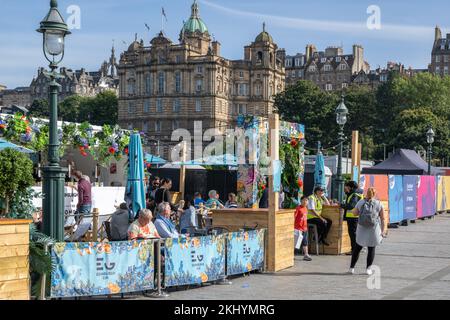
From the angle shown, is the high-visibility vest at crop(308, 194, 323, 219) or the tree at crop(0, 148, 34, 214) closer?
the tree at crop(0, 148, 34, 214)

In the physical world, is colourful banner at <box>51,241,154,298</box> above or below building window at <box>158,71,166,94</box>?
below

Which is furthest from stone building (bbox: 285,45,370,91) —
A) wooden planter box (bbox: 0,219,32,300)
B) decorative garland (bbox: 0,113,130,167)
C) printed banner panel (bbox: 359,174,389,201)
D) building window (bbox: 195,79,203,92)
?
wooden planter box (bbox: 0,219,32,300)

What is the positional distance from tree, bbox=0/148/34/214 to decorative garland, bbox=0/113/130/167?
10141mm

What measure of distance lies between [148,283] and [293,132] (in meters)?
8.17

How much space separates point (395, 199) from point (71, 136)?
12653mm

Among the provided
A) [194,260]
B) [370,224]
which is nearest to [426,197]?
[370,224]

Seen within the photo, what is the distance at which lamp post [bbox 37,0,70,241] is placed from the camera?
10.6 meters

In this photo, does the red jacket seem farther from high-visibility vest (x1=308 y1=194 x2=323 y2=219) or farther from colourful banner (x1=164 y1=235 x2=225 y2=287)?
colourful banner (x1=164 y1=235 x2=225 y2=287)

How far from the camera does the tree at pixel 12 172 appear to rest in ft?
33.8

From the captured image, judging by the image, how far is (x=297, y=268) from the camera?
1498 centimetres

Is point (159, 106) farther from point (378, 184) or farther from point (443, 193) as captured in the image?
point (378, 184)

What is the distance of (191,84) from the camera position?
129 meters

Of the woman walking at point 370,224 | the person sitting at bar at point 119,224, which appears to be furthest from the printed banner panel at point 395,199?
the person sitting at bar at point 119,224

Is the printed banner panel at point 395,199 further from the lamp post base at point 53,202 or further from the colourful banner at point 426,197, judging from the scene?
the lamp post base at point 53,202
